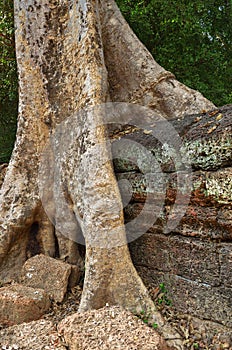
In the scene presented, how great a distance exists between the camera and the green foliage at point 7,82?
6.84 meters

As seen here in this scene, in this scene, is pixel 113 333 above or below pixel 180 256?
below

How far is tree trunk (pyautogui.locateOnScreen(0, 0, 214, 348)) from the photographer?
3.42m

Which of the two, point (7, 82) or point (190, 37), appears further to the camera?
point (7, 82)

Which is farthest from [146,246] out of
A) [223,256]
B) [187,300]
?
[223,256]

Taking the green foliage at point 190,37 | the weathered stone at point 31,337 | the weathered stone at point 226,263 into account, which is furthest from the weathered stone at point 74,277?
the green foliage at point 190,37

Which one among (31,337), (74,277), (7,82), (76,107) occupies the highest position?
(7,82)

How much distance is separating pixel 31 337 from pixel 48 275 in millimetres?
937

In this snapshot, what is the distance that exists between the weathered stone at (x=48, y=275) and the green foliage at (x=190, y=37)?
454 cm

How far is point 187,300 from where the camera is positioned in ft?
10.2

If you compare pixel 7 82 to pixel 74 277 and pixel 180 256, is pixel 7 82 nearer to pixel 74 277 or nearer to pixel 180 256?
pixel 74 277

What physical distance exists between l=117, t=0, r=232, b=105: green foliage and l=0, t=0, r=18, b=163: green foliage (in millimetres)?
2111

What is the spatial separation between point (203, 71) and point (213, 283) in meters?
5.79

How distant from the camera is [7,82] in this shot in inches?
306

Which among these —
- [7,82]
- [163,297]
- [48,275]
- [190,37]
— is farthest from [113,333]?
[190,37]
